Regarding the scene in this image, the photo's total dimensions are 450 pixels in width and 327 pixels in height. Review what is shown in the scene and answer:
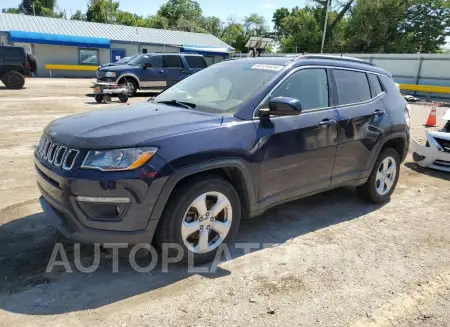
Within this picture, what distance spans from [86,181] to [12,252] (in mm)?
1300

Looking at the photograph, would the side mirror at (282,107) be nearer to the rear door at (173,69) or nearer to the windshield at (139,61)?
the rear door at (173,69)

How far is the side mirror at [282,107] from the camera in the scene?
11.1 feet

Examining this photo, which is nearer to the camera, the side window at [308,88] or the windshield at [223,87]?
the windshield at [223,87]

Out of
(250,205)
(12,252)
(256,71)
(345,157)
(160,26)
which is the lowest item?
(12,252)

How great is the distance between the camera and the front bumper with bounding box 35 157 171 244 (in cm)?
280

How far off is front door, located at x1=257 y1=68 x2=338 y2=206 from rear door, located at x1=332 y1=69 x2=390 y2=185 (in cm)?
16

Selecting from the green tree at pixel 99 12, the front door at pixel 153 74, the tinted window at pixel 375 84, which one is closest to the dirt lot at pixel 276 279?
the tinted window at pixel 375 84

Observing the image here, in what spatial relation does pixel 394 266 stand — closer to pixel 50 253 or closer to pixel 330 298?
pixel 330 298

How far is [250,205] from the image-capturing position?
3.53 m

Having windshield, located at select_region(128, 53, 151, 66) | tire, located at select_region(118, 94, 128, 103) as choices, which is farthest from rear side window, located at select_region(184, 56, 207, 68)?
tire, located at select_region(118, 94, 128, 103)

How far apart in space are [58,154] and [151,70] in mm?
13961

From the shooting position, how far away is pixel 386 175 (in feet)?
16.5

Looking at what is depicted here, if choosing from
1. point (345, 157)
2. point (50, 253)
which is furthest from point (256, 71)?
point (50, 253)

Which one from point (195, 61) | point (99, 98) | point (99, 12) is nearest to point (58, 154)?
point (99, 98)
